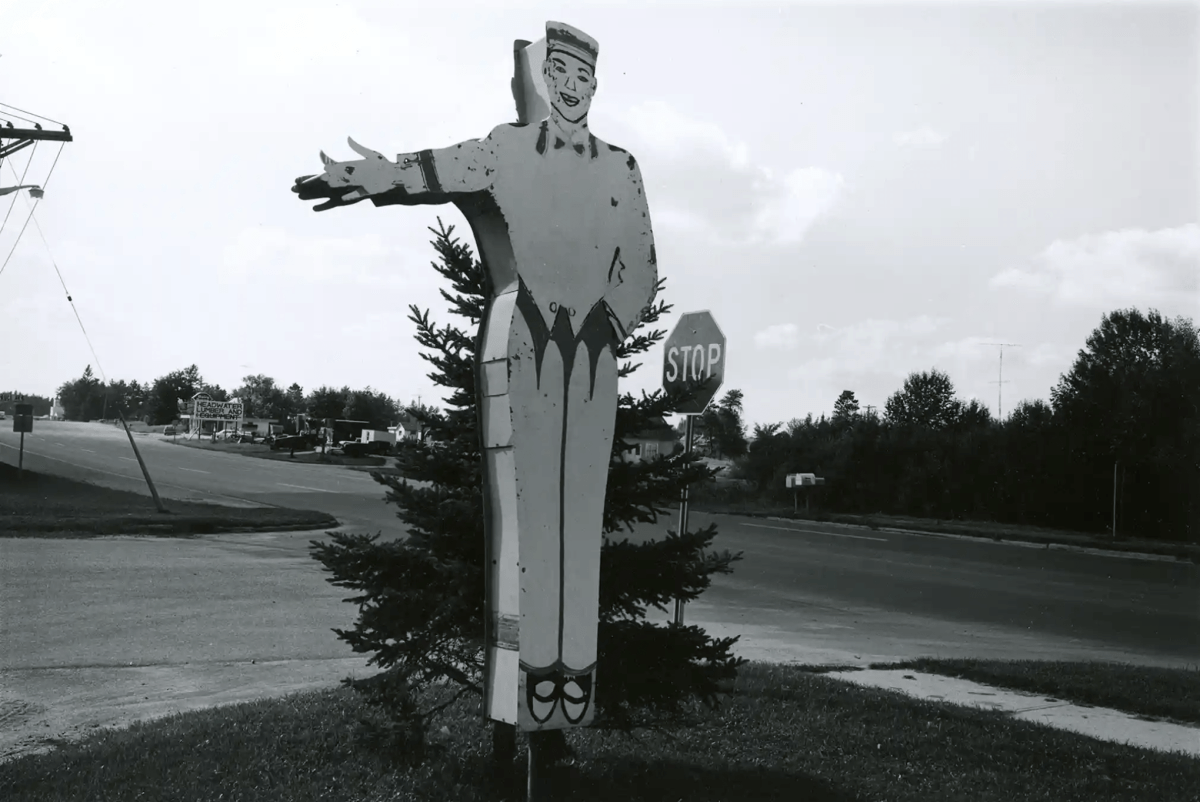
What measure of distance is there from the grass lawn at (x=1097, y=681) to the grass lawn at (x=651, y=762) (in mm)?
1345

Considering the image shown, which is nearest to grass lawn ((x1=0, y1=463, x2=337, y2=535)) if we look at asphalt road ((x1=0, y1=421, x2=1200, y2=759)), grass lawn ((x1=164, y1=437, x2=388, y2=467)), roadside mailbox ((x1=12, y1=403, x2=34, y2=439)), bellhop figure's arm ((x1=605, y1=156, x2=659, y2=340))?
asphalt road ((x1=0, y1=421, x2=1200, y2=759))

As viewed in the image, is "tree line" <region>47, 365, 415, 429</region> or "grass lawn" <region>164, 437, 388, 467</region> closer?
"grass lawn" <region>164, 437, 388, 467</region>

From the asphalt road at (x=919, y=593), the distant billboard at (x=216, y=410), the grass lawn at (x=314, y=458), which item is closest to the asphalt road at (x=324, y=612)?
the asphalt road at (x=919, y=593)

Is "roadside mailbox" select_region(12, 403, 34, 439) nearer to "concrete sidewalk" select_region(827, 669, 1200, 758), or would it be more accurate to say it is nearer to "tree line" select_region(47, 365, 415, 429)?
"concrete sidewalk" select_region(827, 669, 1200, 758)

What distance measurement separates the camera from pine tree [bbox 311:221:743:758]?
4117 millimetres

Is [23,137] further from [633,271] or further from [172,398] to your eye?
[172,398]

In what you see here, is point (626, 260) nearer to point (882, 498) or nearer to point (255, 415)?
point (882, 498)

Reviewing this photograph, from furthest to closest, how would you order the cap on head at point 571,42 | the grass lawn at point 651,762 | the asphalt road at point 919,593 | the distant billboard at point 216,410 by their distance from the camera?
the distant billboard at point 216,410 → the asphalt road at point 919,593 → the grass lawn at point 651,762 → the cap on head at point 571,42

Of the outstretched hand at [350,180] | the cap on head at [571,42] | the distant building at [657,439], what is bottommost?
the distant building at [657,439]

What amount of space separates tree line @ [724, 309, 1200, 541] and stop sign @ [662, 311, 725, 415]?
73.3 feet

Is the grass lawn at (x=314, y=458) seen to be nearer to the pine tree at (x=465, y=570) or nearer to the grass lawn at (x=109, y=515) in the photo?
the grass lawn at (x=109, y=515)

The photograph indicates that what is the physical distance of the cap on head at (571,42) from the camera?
3.69 metres

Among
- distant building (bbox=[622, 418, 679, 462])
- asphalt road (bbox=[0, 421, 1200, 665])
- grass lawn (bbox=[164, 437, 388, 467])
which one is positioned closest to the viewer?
distant building (bbox=[622, 418, 679, 462])

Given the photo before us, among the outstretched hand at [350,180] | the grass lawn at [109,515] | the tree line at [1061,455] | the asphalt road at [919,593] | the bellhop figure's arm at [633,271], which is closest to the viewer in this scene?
the outstretched hand at [350,180]
